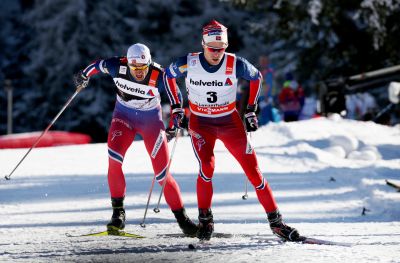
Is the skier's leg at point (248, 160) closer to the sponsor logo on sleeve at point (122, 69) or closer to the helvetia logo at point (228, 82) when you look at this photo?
the helvetia logo at point (228, 82)

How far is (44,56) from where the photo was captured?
3756 cm

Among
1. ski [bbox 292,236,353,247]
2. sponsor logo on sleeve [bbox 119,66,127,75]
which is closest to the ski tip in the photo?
ski [bbox 292,236,353,247]

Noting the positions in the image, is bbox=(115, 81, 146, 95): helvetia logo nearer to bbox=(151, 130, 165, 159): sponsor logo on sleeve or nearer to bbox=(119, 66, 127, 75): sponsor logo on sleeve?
bbox=(119, 66, 127, 75): sponsor logo on sleeve

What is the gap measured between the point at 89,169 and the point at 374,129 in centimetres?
878

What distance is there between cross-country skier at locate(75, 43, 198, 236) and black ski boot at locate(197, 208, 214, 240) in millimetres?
279

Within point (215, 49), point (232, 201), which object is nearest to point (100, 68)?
point (215, 49)

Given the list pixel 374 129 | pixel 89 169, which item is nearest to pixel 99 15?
pixel 374 129

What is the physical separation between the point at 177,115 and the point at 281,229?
1.56m

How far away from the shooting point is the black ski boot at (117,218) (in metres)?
7.81

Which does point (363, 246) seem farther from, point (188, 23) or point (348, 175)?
point (188, 23)

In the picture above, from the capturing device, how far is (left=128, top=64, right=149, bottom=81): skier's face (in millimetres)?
7973

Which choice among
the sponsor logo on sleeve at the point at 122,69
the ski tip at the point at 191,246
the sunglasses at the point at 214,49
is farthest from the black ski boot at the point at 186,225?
the sunglasses at the point at 214,49

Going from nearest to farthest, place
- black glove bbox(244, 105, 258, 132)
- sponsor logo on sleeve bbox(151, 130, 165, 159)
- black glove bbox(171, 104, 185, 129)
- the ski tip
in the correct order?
the ski tip
black glove bbox(244, 105, 258, 132)
black glove bbox(171, 104, 185, 129)
sponsor logo on sleeve bbox(151, 130, 165, 159)

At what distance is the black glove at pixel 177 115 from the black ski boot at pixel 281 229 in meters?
1.30
